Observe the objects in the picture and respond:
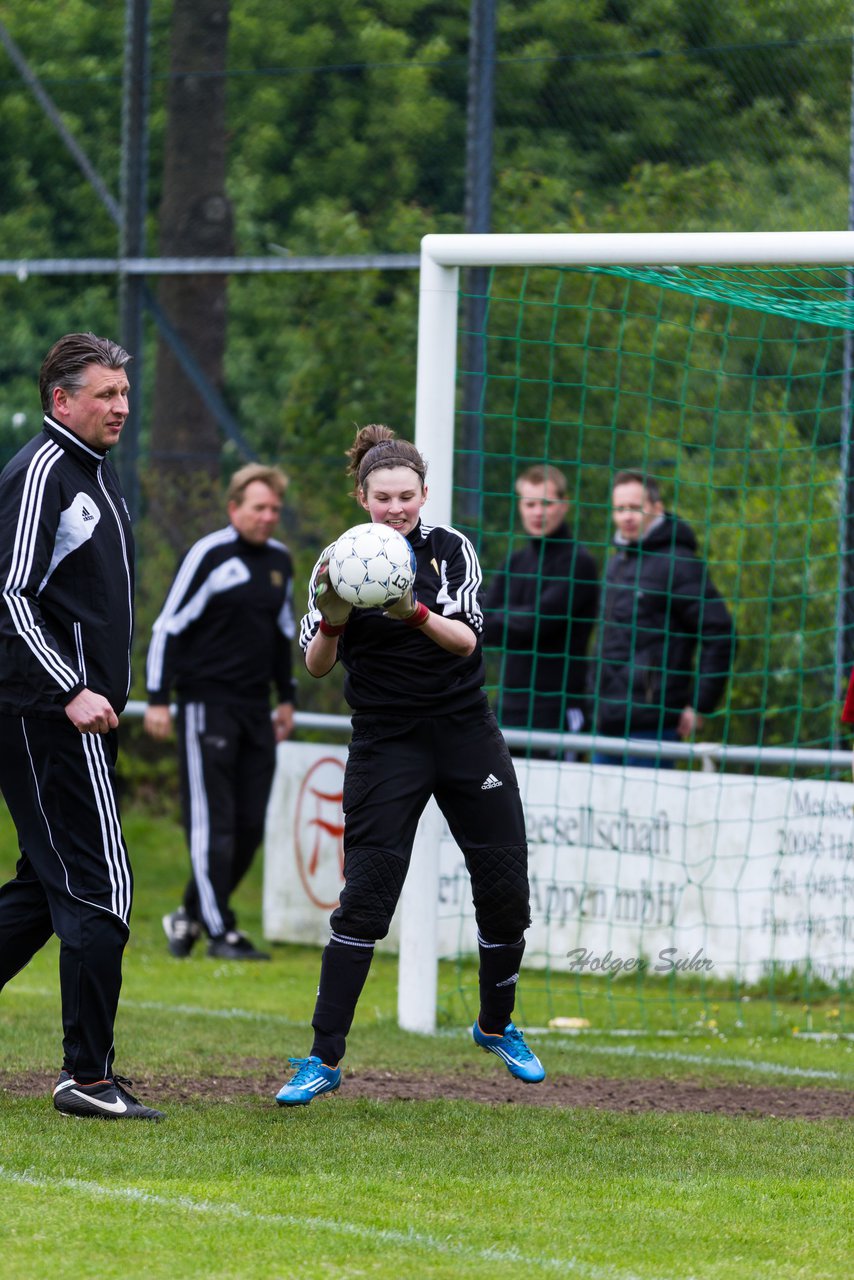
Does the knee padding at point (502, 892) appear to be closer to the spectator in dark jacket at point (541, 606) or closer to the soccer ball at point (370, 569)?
the soccer ball at point (370, 569)

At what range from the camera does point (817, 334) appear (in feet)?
38.1

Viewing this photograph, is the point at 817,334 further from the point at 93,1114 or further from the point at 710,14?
the point at 93,1114

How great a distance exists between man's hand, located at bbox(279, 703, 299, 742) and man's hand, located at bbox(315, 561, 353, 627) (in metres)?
4.60

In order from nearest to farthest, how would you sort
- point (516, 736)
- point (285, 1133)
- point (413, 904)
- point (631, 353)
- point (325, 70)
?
point (285, 1133) < point (413, 904) < point (516, 736) < point (631, 353) < point (325, 70)

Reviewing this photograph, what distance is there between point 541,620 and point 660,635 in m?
0.60

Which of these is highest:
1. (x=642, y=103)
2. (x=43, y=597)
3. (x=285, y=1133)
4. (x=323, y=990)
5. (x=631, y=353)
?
(x=642, y=103)

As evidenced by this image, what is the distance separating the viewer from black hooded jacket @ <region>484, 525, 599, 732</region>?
961cm

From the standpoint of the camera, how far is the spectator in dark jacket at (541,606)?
960 cm

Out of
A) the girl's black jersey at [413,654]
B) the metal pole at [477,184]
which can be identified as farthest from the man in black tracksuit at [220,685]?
the girl's black jersey at [413,654]

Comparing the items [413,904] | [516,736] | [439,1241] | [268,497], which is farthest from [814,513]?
[439,1241]

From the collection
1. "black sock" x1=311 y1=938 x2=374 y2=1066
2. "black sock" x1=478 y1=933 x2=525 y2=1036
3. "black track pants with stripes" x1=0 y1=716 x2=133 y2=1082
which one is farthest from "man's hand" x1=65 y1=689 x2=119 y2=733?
"black sock" x1=478 y1=933 x2=525 y2=1036

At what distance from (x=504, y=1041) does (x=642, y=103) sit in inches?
278

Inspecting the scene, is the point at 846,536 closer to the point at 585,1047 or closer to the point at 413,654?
the point at 585,1047

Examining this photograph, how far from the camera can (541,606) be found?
964 centimetres
